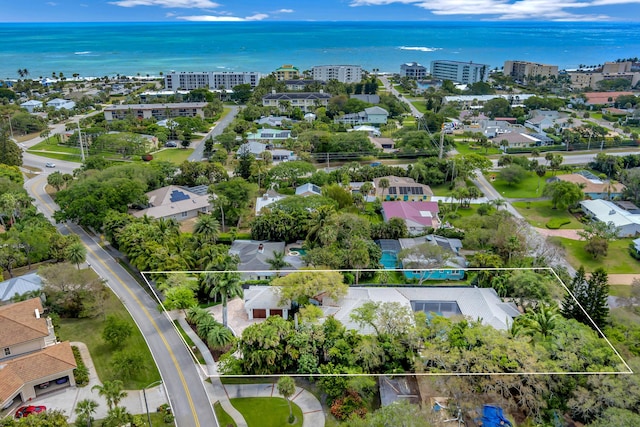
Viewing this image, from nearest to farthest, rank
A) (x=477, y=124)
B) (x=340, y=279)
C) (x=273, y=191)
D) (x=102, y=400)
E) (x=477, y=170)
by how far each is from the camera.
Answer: (x=102, y=400) < (x=340, y=279) < (x=273, y=191) < (x=477, y=170) < (x=477, y=124)

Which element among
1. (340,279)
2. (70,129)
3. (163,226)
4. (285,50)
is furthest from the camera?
(285,50)

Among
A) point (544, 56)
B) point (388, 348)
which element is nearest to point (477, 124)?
point (388, 348)

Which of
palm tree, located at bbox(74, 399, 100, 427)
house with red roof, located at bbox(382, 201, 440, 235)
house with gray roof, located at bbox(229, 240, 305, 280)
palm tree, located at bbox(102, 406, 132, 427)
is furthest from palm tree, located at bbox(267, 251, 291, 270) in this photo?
palm tree, located at bbox(74, 399, 100, 427)

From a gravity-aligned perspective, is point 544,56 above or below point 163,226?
above

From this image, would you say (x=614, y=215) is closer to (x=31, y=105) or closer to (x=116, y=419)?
(x=116, y=419)

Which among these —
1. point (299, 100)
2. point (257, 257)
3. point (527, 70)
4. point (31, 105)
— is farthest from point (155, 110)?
point (527, 70)

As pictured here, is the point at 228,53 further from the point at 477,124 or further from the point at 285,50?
the point at 477,124

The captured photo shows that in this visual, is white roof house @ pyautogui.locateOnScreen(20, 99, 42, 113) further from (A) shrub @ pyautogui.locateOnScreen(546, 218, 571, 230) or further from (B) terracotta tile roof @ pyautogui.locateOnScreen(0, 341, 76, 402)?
(A) shrub @ pyautogui.locateOnScreen(546, 218, 571, 230)
